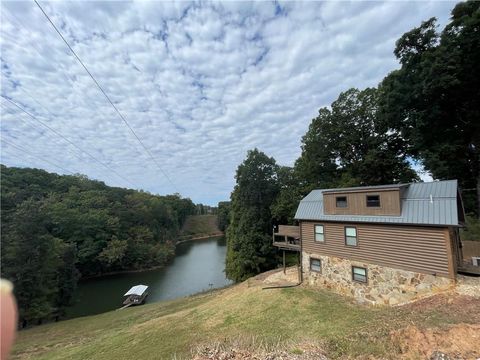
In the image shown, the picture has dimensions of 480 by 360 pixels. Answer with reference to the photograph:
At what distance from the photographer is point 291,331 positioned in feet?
27.8

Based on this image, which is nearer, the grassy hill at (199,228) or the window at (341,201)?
the window at (341,201)

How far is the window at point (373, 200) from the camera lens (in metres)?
11.6

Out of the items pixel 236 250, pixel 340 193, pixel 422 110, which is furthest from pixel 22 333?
pixel 422 110

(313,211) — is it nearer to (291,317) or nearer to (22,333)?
(291,317)

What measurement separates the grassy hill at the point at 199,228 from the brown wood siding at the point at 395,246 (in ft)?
218

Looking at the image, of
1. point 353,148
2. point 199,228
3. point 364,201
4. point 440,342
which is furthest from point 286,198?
point 199,228

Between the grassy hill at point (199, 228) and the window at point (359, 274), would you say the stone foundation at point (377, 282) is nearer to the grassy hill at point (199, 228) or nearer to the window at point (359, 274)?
the window at point (359, 274)

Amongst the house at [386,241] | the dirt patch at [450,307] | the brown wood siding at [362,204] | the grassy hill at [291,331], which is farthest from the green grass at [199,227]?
the dirt patch at [450,307]

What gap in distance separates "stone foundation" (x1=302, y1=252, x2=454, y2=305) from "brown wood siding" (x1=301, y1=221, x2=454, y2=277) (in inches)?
10.8

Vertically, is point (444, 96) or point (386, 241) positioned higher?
point (444, 96)

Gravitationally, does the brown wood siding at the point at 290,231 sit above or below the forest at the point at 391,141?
below

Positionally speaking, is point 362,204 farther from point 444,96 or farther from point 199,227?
point 199,227

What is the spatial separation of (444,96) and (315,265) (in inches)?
610

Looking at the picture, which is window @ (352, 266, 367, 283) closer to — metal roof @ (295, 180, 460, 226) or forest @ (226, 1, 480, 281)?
metal roof @ (295, 180, 460, 226)
